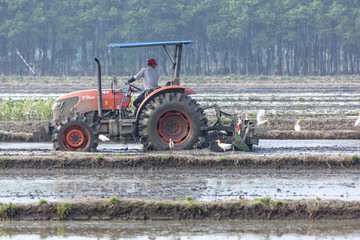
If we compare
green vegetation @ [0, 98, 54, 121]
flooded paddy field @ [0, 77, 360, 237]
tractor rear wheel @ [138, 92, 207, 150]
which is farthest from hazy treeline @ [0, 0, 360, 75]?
flooded paddy field @ [0, 77, 360, 237]

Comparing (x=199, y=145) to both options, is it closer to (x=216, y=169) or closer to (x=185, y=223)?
(x=216, y=169)

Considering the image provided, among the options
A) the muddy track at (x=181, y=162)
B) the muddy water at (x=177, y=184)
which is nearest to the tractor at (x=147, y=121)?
the muddy track at (x=181, y=162)

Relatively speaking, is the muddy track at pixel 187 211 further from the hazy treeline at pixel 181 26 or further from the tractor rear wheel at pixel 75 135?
the hazy treeline at pixel 181 26

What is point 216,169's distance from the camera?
12.8 m

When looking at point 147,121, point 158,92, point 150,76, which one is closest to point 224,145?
point 147,121

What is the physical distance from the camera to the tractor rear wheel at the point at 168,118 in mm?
14633

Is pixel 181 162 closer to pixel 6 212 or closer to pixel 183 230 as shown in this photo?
pixel 183 230

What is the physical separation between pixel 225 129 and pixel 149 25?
6231 cm

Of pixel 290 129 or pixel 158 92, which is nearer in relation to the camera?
pixel 158 92

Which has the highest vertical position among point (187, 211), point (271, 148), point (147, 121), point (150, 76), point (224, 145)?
point (150, 76)

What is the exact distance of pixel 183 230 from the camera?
8.44 m

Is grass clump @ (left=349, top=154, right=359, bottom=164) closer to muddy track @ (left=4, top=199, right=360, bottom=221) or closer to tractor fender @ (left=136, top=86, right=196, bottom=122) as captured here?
muddy track @ (left=4, top=199, right=360, bottom=221)

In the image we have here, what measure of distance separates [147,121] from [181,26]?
206 feet

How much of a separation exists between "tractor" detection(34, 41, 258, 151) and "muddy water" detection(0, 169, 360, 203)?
6.91 feet
